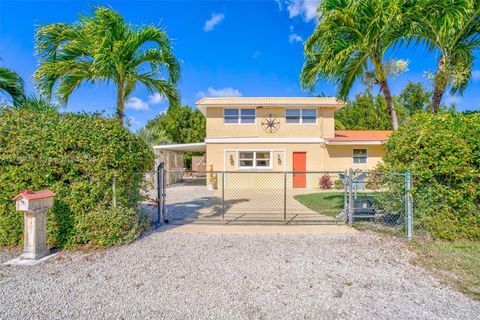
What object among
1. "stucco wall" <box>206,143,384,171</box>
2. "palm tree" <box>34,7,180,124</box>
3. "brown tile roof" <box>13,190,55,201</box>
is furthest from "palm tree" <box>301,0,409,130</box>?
"stucco wall" <box>206,143,384,171</box>

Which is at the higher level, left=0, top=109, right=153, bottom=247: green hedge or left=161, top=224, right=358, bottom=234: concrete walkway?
left=0, top=109, right=153, bottom=247: green hedge

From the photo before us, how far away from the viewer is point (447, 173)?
5.15 metres

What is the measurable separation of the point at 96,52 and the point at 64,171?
2.63 metres

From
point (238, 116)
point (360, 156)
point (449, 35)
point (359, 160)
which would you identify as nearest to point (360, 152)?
point (360, 156)

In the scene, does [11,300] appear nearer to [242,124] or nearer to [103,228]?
[103,228]

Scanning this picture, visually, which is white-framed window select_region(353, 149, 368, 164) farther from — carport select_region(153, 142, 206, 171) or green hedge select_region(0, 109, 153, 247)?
green hedge select_region(0, 109, 153, 247)

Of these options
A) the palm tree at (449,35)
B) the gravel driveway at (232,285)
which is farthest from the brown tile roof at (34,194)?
the palm tree at (449,35)

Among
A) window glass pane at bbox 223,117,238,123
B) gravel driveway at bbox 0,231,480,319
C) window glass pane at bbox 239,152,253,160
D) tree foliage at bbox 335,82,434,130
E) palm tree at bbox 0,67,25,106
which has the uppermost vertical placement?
tree foliage at bbox 335,82,434,130

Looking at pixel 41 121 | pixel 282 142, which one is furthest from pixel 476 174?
pixel 282 142

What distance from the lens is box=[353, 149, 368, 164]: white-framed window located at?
52.5 ft

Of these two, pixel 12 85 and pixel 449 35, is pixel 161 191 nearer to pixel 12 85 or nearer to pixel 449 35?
pixel 12 85

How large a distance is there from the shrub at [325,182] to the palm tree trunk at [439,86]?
9.48 metres

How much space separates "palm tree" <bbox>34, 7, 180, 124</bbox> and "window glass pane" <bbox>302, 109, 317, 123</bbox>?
1104cm

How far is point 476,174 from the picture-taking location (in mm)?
5066
